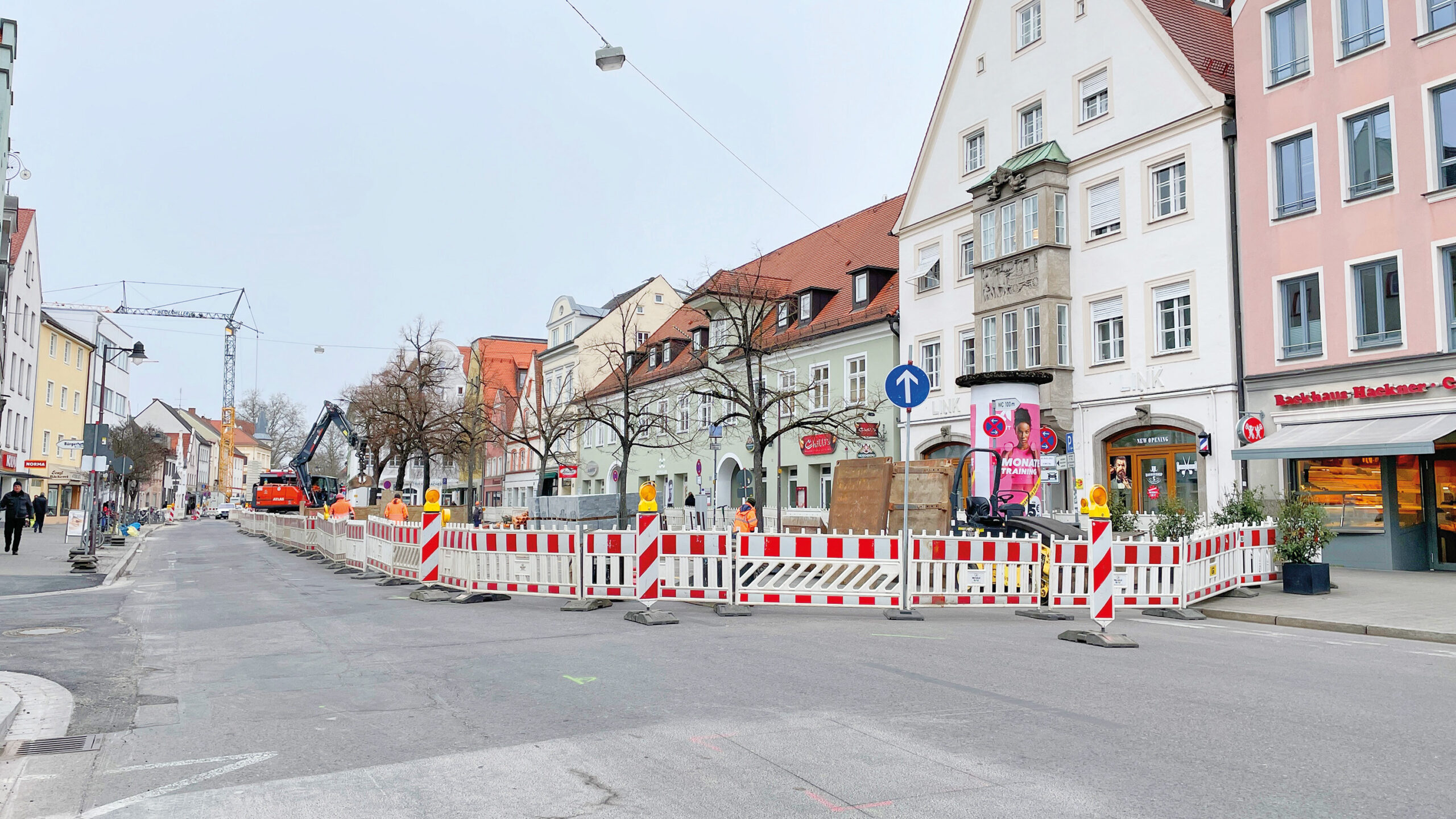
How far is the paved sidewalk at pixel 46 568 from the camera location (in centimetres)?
1762

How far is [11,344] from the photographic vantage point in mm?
48312

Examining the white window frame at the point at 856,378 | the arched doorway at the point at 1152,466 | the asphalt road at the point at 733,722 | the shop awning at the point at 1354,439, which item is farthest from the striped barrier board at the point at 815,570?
the white window frame at the point at 856,378

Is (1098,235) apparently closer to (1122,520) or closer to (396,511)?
(1122,520)

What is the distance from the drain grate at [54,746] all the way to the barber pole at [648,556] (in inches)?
275

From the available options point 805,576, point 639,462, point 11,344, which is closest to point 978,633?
point 805,576

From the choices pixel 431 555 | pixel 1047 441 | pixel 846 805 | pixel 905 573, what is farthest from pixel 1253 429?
pixel 846 805

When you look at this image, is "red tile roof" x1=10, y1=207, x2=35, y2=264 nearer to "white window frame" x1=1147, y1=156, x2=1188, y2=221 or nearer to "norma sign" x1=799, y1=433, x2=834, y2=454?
"norma sign" x1=799, y1=433, x2=834, y2=454

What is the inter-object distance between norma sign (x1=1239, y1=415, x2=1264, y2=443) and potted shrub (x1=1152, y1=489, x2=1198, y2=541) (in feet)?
19.5

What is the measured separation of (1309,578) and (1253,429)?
7456 millimetres

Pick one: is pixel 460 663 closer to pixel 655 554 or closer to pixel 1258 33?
pixel 655 554

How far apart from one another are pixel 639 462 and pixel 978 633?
4260 centimetres

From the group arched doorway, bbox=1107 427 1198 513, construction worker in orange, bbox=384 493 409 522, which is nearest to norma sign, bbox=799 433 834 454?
arched doorway, bbox=1107 427 1198 513

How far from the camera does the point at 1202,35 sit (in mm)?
27891

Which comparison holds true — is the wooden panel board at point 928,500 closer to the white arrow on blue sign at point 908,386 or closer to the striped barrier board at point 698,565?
the white arrow on blue sign at point 908,386
